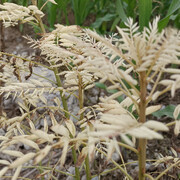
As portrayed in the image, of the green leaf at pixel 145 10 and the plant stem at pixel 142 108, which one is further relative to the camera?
the green leaf at pixel 145 10

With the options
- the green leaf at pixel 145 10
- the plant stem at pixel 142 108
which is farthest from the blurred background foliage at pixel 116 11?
the plant stem at pixel 142 108

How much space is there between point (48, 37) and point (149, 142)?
1.06m

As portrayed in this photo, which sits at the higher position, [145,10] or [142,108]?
[145,10]

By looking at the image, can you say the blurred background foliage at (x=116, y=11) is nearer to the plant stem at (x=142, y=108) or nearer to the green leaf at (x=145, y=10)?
the green leaf at (x=145, y=10)

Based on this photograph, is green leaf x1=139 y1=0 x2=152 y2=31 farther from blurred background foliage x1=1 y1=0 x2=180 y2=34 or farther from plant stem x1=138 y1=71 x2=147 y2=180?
plant stem x1=138 y1=71 x2=147 y2=180

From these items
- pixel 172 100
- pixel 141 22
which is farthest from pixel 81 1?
pixel 172 100

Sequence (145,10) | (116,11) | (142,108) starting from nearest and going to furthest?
1. (142,108)
2. (145,10)
3. (116,11)

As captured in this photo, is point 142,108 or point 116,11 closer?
point 142,108

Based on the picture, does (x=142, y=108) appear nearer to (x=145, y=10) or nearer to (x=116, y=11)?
(x=145, y=10)

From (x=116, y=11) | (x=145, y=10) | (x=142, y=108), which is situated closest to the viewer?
(x=142, y=108)

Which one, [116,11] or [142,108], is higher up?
[116,11]

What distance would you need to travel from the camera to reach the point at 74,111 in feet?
5.53

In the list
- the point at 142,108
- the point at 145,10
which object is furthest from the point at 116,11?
the point at 142,108

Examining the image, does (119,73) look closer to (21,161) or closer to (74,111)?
(21,161)
